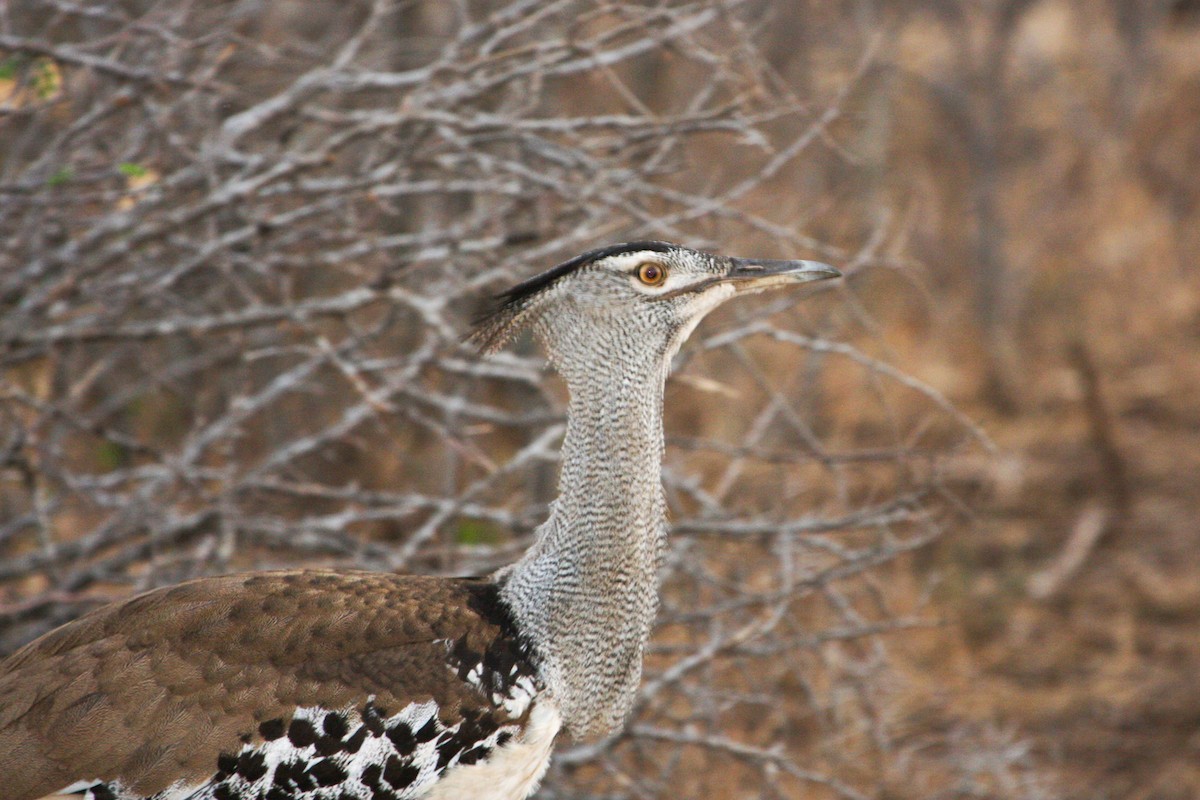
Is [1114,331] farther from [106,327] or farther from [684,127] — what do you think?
[106,327]

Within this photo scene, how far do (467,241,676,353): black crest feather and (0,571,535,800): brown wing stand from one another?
55cm

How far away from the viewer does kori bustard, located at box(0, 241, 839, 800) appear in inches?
110

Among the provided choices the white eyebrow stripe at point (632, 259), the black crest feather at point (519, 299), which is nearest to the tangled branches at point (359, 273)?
the black crest feather at point (519, 299)

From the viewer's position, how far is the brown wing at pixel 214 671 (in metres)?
2.77

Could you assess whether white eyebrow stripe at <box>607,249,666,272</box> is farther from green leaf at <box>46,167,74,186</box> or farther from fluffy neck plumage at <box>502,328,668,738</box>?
green leaf at <box>46,167,74,186</box>

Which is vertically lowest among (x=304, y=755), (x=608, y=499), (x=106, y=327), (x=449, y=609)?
(x=304, y=755)

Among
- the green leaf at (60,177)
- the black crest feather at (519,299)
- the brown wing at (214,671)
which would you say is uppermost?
→ the green leaf at (60,177)

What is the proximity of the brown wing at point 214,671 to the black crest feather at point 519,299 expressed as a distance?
554mm

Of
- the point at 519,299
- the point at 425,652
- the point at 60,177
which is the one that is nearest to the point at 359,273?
the point at 60,177

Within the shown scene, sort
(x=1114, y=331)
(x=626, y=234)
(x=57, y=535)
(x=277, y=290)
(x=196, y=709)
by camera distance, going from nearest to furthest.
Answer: (x=196, y=709)
(x=626, y=234)
(x=277, y=290)
(x=57, y=535)
(x=1114, y=331)

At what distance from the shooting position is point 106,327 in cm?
396

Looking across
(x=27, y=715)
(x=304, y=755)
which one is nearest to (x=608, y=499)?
(x=304, y=755)

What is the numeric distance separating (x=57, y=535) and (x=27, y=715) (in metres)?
2.53

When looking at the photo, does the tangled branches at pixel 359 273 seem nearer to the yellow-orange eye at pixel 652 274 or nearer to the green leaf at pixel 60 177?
the green leaf at pixel 60 177
